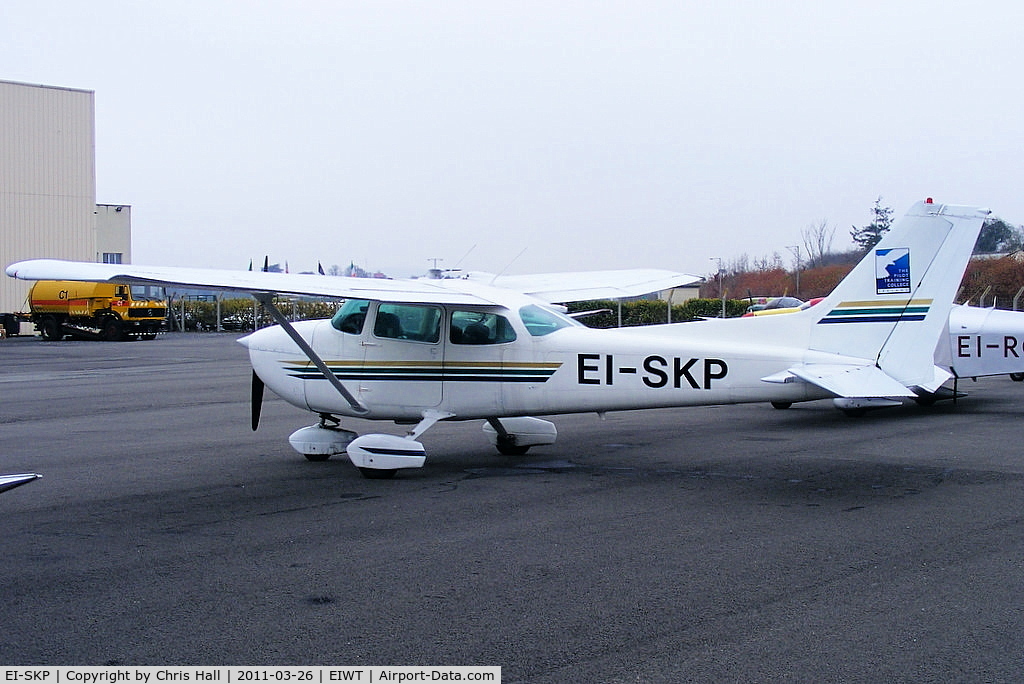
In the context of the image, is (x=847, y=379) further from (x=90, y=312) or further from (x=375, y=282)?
(x=90, y=312)

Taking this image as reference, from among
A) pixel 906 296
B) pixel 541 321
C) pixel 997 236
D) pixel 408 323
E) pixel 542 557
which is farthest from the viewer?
pixel 997 236

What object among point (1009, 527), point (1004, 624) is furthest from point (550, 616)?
point (1009, 527)

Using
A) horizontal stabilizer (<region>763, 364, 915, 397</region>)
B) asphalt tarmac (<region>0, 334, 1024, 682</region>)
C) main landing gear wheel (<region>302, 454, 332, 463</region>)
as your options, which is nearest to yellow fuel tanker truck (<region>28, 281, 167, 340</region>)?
asphalt tarmac (<region>0, 334, 1024, 682</region>)

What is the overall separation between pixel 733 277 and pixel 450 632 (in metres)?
72.4

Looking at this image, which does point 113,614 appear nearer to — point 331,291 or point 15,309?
point 331,291

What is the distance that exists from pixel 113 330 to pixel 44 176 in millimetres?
10199

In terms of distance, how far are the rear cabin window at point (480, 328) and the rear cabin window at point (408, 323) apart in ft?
0.67

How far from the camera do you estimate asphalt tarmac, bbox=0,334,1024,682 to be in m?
4.80

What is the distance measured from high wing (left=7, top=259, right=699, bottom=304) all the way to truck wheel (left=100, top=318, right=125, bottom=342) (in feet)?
109

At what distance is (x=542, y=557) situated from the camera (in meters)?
6.62

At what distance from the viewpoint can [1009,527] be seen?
24.1ft

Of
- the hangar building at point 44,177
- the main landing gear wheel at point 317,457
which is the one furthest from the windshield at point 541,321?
the hangar building at point 44,177

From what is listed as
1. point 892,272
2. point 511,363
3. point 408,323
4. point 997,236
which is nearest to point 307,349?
point 408,323

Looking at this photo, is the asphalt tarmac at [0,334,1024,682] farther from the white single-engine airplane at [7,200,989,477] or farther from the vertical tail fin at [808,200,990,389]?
the vertical tail fin at [808,200,990,389]
